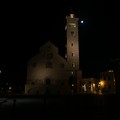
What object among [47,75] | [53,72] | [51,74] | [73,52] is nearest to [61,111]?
[47,75]

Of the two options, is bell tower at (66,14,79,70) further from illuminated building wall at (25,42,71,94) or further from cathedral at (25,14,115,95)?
illuminated building wall at (25,42,71,94)

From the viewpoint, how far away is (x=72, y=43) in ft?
209

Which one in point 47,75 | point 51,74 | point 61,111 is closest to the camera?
point 61,111

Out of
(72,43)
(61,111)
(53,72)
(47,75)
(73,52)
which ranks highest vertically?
(72,43)

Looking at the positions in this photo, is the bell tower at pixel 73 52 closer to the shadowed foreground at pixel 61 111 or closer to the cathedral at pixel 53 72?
the cathedral at pixel 53 72

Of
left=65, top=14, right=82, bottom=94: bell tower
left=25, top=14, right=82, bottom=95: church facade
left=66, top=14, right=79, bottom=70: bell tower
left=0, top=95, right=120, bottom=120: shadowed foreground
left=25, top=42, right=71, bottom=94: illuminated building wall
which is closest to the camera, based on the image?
left=0, top=95, right=120, bottom=120: shadowed foreground

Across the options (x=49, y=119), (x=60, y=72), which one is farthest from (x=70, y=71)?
(x=49, y=119)

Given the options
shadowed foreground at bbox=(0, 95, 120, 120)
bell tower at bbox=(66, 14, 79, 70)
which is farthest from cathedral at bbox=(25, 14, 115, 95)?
shadowed foreground at bbox=(0, 95, 120, 120)

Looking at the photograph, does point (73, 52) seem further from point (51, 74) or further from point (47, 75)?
point (47, 75)

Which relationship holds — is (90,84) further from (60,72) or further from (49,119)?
(49,119)

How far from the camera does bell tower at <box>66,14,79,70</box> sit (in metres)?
62.0

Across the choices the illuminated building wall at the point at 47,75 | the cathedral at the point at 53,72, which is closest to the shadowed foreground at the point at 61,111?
the illuminated building wall at the point at 47,75

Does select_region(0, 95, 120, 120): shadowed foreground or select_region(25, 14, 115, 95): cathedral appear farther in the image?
select_region(25, 14, 115, 95): cathedral

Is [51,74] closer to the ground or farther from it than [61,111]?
farther from it
